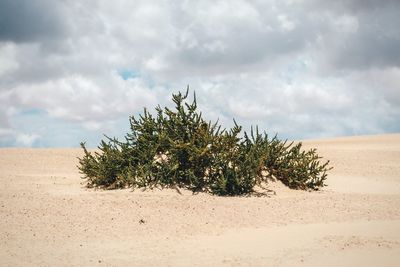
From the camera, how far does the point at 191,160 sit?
41.5ft

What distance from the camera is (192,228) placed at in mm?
9125

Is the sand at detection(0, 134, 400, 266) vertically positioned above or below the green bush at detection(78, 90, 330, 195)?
below

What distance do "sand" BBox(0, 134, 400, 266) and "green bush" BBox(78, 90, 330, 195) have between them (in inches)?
24.1

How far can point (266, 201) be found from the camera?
37.4 ft

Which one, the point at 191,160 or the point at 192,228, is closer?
the point at 192,228

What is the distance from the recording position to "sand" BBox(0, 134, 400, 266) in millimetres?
7488

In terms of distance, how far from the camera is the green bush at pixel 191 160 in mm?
12523

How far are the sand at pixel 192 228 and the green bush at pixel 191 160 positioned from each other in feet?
2.01

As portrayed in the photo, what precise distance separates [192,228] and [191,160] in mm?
3691

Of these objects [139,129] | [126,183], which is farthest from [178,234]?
[139,129]

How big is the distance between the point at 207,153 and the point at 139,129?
2284 millimetres

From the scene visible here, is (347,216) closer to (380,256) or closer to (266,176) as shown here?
(380,256)

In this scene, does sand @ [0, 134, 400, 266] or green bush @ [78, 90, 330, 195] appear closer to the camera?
sand @ [0, 134, 400, 266]

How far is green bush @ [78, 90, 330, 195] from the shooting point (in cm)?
1252
